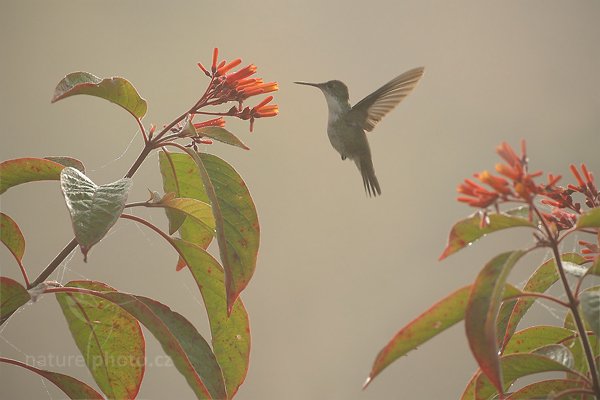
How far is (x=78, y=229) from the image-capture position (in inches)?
22.9

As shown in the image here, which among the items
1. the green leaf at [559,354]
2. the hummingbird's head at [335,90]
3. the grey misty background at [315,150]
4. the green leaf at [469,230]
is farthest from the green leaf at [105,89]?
the grey misty background at [315,150]

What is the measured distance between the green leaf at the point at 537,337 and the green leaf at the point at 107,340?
1.29 feet

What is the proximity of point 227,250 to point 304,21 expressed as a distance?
8.08 ft

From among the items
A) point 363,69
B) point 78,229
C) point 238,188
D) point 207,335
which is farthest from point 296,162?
point 78,229

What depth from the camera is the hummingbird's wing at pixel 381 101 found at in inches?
48.8

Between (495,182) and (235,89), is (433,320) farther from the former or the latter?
(235,89)

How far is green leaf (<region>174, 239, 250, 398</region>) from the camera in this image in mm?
790

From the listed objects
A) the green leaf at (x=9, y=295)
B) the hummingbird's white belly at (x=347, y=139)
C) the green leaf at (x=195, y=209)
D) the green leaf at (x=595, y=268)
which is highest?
the hummingbird's white belly at (x=347, y=139)

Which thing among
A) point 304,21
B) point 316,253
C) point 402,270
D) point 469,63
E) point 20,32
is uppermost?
point 20,32

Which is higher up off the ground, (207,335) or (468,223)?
(468,223)

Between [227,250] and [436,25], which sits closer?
[227,250]

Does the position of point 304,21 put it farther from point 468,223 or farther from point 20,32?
→ point 468,223

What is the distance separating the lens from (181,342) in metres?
0.69

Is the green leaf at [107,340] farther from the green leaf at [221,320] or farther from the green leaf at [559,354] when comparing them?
the green leaf at [559,354]
